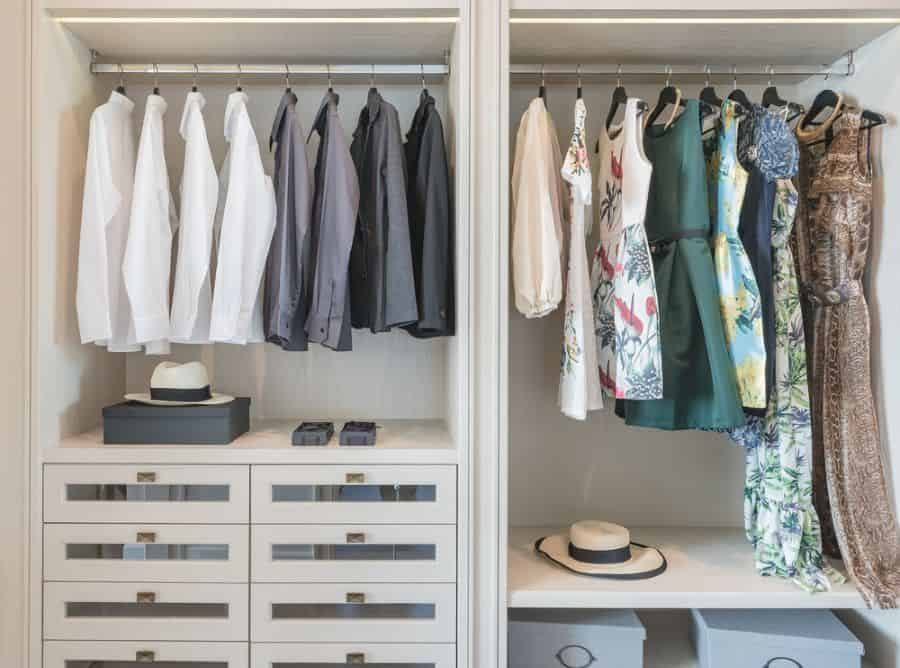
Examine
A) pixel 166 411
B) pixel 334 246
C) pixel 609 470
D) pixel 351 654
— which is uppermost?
pixel 334 246

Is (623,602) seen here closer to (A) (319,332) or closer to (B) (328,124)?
(A) (319,332)

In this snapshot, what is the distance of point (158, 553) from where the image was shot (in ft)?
5.26

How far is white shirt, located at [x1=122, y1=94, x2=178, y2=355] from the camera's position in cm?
163

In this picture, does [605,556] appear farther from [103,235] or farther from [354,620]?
[103,235]


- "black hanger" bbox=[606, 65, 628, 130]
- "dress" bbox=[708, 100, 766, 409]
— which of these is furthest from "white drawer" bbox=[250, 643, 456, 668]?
"black hanger" bbox=[606, 65, 628, 130]

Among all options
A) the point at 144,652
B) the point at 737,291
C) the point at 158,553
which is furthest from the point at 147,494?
the point at 737,291

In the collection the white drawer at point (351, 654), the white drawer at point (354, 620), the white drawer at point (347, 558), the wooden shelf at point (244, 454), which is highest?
the wooden shelf at point (244, 454)

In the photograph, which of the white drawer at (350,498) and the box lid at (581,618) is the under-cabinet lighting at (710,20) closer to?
the white drawer at (350,498)

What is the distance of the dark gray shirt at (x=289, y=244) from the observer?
1.66 metres

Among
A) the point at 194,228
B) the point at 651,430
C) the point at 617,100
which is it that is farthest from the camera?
the point at 651,430

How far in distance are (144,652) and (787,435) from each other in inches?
66.6

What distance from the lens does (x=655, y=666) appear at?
5.83 ft

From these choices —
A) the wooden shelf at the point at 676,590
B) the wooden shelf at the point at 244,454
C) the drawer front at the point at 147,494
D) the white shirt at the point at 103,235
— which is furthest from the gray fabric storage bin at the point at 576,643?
the white shirt at the point at 103,235

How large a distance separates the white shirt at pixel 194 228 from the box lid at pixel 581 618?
1162mm
